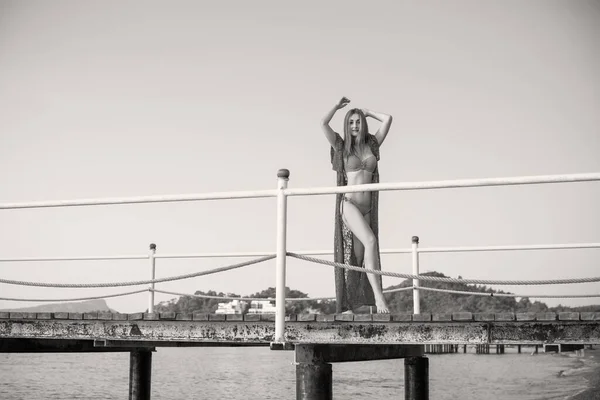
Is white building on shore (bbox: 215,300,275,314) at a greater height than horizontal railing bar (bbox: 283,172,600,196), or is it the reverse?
horizontal railing bar (bbox: 283,172,600,196)

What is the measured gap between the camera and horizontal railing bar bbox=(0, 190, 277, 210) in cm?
597

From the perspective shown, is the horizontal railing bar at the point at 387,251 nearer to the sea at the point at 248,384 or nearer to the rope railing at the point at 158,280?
the rope railing at the point at 158,280

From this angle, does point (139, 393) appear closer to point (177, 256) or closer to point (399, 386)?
point (177, 256)

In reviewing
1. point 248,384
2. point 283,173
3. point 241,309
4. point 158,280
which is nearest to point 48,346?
point 241,309

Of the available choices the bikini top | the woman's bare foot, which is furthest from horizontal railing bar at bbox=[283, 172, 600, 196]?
the woman's bare foot

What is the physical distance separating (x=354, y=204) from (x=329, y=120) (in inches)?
32.6

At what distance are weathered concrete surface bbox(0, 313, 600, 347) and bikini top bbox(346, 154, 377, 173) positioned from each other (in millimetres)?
1655

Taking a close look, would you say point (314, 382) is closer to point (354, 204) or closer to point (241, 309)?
point (354, 204)

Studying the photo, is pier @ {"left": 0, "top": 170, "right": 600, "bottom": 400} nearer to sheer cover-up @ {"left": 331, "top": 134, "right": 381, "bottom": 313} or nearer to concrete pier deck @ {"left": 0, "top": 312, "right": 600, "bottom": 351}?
concrete pier deck @ {"left": 0, "top": 312, "right": 600, "bottom": 351}

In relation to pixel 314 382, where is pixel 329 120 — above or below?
above

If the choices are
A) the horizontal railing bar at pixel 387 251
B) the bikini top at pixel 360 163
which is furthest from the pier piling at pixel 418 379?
the bikini top at pixel 360 163

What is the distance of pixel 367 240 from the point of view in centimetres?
691

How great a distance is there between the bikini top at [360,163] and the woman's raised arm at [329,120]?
0.25m

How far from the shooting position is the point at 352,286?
7.06 m
